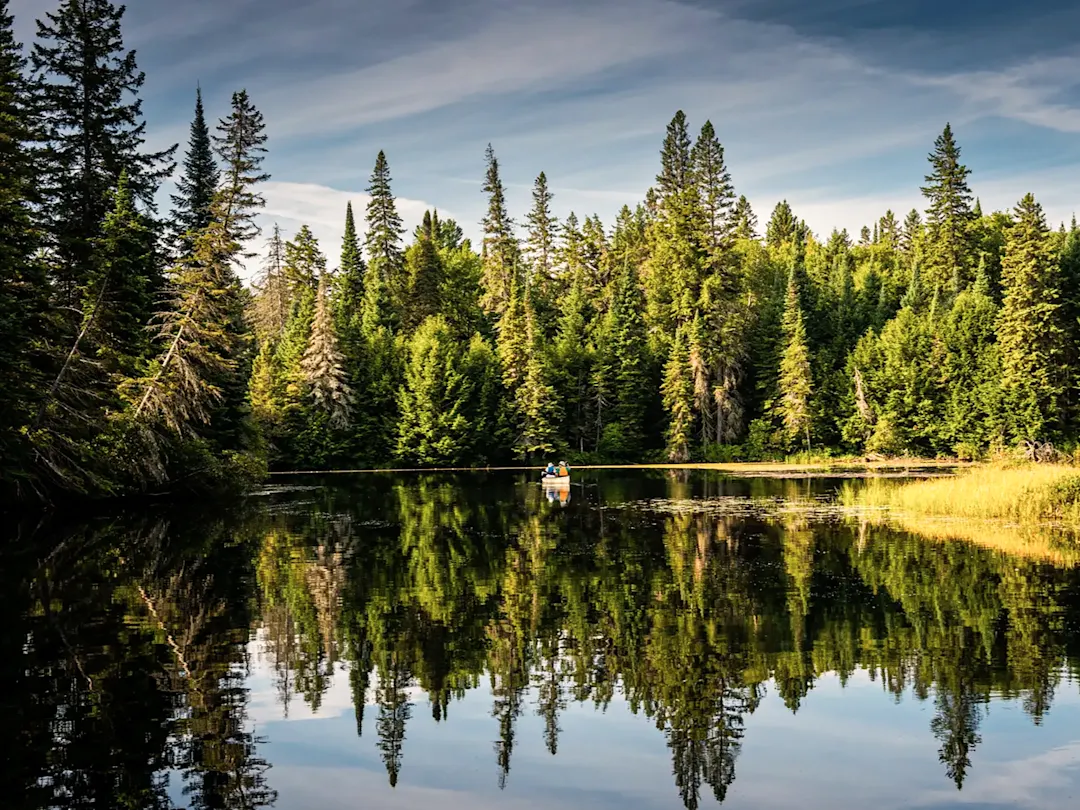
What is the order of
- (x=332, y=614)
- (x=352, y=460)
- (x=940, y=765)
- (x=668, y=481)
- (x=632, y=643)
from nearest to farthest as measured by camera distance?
1. (x=940, y=765)
2. (x=632, y=643)
3. (x=332, y=614)
4. (x=668, y=481)
5. (x=352, y=460)

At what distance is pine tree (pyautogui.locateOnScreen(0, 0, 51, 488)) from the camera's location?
30734mm

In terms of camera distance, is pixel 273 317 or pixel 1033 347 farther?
pixel 273 317

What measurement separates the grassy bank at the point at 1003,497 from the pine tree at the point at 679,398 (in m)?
47.2

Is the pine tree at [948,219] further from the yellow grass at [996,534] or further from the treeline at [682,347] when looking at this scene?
the yellow grass at [996,534]

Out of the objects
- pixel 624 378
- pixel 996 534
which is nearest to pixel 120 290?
pixel 996 534

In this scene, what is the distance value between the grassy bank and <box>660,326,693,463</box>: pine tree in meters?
47.2

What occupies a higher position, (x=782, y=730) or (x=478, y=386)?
(x=478, y=386)

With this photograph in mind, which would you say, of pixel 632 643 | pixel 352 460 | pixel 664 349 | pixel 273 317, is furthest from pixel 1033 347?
pixel 273 317

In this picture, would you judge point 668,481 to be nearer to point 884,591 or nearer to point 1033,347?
point 1033,347

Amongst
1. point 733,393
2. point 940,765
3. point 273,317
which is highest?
point 273,317

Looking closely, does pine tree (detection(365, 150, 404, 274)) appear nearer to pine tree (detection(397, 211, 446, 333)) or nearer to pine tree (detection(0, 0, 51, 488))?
pine tree (detection(397, 211, 446, 333))

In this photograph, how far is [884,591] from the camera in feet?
64.8

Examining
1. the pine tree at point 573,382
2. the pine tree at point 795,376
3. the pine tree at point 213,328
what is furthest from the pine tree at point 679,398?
the pine tree at point 213,328

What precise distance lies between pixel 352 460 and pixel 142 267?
134ft
